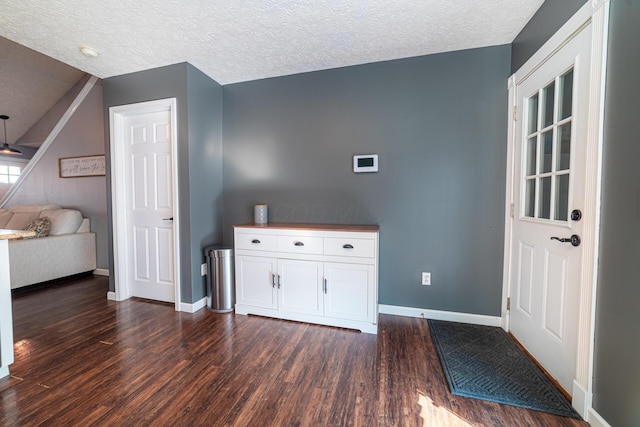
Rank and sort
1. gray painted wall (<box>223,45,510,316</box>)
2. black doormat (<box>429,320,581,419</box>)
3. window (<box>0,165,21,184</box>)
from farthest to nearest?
window (<box>0,165,21,184</box>)
gray painted wall (<box>223,45,510,316</box>)
black doormat (<box>429,320,581,419</box>)

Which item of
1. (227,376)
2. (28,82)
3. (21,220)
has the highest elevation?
(28,82)

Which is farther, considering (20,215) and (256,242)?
(20,215)

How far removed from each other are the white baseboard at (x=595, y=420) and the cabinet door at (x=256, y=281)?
6.93 feet

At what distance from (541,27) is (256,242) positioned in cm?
274

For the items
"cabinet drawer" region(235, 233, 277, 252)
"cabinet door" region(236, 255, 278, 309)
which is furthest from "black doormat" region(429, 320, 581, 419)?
"cabinet drawer" region(235, 233, 277, 252)

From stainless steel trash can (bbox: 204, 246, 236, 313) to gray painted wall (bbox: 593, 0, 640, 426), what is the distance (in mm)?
2669

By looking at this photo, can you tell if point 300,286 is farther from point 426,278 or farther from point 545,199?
point 545,199

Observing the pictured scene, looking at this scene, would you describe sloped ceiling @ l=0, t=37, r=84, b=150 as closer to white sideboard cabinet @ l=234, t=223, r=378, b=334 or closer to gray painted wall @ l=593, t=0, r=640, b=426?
white sideboard cabinet @ l=234, t=223, r=378, b=334

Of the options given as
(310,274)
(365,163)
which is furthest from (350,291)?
(365,163)

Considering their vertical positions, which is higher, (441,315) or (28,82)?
(28,82)

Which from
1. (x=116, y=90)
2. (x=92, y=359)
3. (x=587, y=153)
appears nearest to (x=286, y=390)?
(x=92, y=359)

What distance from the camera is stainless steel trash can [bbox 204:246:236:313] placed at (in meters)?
2.54

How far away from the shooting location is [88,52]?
2240 millimetres

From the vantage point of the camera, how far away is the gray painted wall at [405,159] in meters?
2.23
